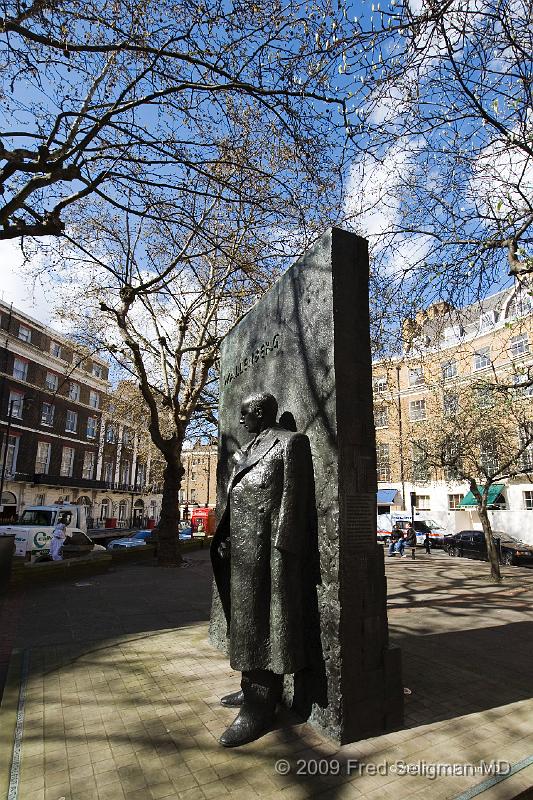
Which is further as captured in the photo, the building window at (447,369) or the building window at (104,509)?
the building window at (104,509)

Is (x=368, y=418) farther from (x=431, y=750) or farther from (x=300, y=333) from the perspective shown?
(x=431, y=750)

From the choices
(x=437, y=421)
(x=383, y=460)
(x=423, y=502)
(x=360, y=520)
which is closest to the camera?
(x=360, y=520)

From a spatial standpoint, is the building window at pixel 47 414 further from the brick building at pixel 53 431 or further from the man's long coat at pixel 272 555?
the man's long coat at pixel 272 555

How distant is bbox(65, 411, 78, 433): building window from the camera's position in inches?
1686

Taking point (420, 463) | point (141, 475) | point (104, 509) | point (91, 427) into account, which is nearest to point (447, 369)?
point (420, 463)

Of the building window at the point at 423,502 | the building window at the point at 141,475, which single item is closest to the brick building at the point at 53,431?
the building window at the point at 141,475

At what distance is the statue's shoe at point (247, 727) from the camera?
325 centimetres

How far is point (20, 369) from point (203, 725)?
3814 centimetres

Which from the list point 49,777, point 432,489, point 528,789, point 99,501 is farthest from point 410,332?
point 99,501

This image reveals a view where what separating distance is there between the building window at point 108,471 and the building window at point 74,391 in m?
9.16

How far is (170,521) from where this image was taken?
1627 centimetres

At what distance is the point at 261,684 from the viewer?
11.4ft

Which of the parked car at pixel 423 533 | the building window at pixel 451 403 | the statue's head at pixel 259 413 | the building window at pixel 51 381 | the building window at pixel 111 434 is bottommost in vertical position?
the parked car at pixel 423 533

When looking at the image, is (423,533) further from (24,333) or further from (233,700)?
(24,333)
